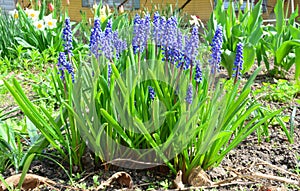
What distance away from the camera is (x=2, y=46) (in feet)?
14.8

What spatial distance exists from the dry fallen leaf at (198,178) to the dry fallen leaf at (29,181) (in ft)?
1.74

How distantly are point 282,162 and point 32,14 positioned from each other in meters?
4.02

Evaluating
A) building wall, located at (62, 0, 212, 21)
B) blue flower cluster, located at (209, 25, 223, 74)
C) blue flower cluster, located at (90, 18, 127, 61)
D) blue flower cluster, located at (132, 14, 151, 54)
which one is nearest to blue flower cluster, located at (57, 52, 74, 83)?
blue flower cluster, located at (90, 18, 127, 61)

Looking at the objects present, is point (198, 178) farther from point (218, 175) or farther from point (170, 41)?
point (170, 41)

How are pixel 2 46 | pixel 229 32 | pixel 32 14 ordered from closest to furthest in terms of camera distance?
pixel 229 32 < pixel 2 46 < pixel 32 14

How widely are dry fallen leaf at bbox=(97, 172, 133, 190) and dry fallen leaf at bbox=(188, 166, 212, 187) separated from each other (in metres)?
0.23

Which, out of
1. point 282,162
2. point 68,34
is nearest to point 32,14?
point 68,34

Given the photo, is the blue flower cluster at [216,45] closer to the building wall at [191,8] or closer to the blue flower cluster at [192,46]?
the blue flower cluster at [192,46]

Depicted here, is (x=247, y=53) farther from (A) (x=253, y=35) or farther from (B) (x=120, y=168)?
(B) (x=120, y=168)

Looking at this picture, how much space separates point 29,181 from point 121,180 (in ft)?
1.14

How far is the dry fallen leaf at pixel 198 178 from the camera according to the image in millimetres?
1438

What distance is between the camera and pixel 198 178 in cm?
144

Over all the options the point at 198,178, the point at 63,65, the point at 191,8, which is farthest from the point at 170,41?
the point at 191,8

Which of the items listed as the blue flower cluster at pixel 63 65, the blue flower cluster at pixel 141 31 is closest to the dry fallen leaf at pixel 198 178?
the blue flower cluster at pixel 141 31
